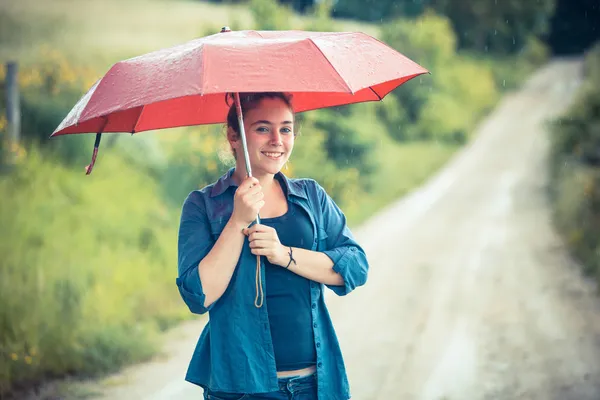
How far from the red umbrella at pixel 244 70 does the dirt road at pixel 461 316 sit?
3144 millimetres

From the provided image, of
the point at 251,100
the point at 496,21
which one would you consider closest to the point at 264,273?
the point at 251,100

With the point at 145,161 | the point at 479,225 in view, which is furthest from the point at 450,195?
the point at 145,161

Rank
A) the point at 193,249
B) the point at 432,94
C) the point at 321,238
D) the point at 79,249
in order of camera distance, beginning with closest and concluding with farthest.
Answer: the point at 193,249
the point at 321,238
the point at 79,249
the point at 432,94

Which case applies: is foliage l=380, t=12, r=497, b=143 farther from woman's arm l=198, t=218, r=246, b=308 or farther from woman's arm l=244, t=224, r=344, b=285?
woman's arm l=198, t=218, r=246, b=308

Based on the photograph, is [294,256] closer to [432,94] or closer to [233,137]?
[233,137]

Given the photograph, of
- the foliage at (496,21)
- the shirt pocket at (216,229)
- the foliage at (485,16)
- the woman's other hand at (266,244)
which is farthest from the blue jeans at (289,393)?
the foliage at (496,21)

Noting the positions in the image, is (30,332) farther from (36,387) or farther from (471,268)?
(471,268)

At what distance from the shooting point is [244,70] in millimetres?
2303

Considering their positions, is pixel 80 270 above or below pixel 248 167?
below

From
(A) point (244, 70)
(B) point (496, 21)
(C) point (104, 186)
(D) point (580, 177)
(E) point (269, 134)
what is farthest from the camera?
(B) point (496, 21)

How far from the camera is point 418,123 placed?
74.0 ft

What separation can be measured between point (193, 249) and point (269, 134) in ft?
1.70

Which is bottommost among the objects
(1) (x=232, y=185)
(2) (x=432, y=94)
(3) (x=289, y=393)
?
(3) (x=289, y=393)

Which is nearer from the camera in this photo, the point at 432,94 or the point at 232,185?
the point at 232,185
